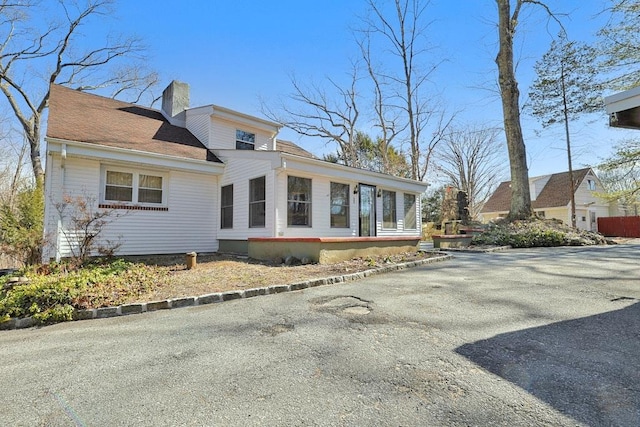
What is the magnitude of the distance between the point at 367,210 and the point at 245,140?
5.92m

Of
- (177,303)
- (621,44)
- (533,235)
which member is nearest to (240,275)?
(177,303)

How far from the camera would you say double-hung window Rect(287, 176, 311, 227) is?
974 centimetres

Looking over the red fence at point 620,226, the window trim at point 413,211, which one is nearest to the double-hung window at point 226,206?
the window trim at point 413,211

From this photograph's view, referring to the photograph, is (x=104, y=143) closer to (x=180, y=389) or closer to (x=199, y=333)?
(x=199, y=333)

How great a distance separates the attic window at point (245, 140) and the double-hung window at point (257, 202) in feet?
12.5

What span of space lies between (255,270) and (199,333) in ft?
11.7

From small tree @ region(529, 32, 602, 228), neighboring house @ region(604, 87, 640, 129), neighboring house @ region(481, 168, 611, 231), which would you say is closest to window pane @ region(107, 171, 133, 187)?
neighboring house @ region(604, 87, 640, 129)

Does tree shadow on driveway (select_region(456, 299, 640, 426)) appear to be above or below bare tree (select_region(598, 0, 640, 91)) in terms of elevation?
below

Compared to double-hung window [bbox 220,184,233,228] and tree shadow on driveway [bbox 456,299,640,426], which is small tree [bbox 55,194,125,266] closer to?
double-hung window [bbox 220,184,233,228]

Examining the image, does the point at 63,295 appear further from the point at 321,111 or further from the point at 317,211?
the point at 321,111

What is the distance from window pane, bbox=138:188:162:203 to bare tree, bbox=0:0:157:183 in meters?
10.7

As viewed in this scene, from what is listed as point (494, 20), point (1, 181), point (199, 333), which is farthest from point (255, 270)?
point (1, 181)

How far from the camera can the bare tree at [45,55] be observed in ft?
52.9

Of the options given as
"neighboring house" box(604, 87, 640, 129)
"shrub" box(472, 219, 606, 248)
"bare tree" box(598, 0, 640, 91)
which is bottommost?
"shrub" box(472, 219, 606, 248)
